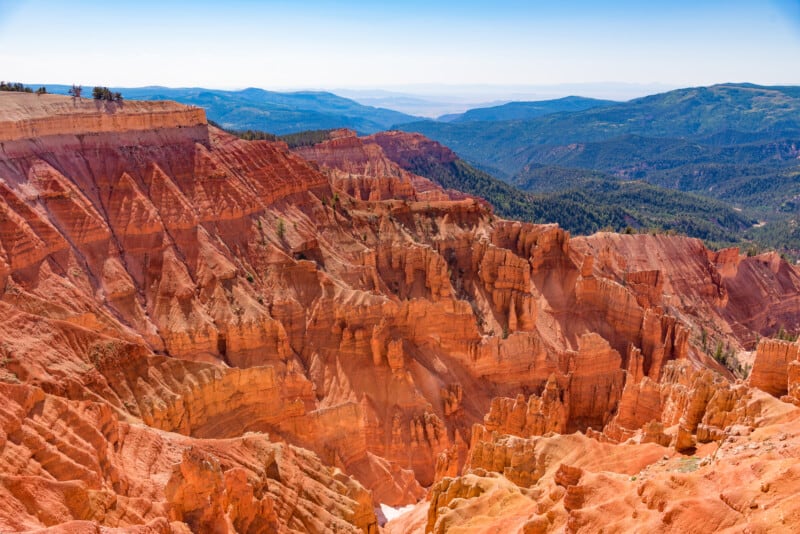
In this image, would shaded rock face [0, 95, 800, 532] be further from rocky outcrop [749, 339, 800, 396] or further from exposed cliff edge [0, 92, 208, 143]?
rocky outcrop [749, 339, 800, 396]

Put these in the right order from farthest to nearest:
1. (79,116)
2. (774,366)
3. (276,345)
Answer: (79,116)
(276,345)
(774,366)

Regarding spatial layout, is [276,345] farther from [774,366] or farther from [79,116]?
[774,366]

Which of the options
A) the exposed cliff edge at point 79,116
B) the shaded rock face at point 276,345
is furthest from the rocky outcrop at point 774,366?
the exposed cliff edge at point 79,116

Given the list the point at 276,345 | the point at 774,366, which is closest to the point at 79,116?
the point at 276,345

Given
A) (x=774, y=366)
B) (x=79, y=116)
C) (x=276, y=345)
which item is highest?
(x=79, y=116)

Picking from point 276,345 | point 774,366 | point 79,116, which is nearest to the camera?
point 774,366

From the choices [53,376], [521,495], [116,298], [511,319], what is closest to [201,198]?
[116,298]

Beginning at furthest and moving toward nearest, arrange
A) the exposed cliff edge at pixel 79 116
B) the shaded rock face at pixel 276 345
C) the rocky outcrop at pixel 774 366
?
the exposed cliff edge at pixel 79 116 → the rocky outcrop at pixel 774 366 → the shaded rock face at pixel 276 345

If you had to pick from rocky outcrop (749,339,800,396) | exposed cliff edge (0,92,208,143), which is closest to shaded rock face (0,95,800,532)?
exposed cliff edge (0,92,208,143)

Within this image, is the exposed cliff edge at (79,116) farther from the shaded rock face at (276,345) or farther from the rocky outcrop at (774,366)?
the rocky outcrop at (774,366)

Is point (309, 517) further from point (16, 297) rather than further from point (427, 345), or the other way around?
point (427, 345)
